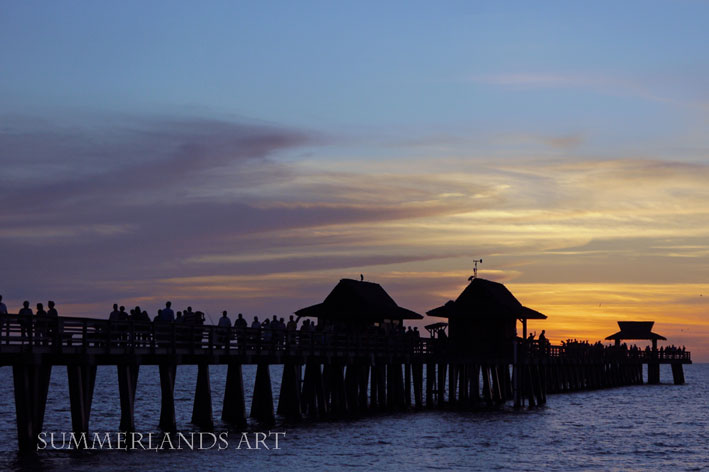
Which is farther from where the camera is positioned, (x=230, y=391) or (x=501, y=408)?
(x=501, y=408)

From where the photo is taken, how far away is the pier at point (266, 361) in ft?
96.6

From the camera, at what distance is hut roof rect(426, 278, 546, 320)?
5634 cm

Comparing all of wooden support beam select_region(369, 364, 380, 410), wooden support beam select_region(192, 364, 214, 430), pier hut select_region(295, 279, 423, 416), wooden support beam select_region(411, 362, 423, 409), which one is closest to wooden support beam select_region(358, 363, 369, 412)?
pier hut select_region(295, 279, 423, 416)

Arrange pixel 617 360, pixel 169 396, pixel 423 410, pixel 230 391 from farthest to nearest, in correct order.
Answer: pixel 617 360 → pixel 423 410 → pixel 230 391 → pixel 169 396

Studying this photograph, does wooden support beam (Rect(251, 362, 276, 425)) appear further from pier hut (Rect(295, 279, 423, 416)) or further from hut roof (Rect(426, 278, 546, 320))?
hut roof (Rect(426, 278, 546, 320))

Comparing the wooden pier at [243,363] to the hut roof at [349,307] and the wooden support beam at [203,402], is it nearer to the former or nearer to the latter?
the wooden support beam at [203,402]

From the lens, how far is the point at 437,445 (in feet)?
126

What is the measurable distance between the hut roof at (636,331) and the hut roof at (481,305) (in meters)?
49.4

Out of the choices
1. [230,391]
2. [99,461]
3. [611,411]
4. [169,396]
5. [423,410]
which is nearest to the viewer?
[99,461]

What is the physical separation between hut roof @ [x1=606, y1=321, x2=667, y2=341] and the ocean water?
45.7 metres

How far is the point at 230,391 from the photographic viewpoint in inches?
1574

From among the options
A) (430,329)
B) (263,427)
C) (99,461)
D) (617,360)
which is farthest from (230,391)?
(617,360)

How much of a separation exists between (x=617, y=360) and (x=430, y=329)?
40.4 meters

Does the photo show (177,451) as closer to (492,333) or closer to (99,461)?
(99,461)
